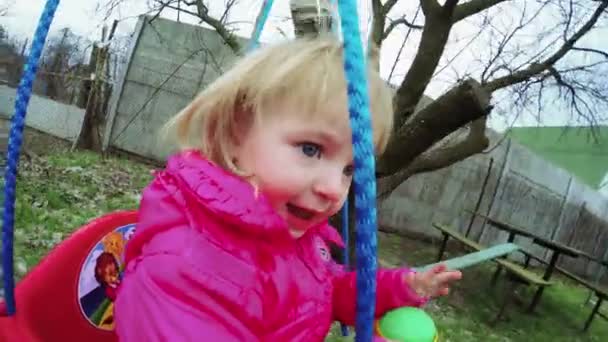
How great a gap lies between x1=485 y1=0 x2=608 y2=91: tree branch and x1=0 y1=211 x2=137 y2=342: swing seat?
149 inches

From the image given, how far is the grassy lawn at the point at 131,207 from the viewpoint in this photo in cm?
393

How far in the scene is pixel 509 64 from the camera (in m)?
5.27

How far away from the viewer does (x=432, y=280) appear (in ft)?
3.79

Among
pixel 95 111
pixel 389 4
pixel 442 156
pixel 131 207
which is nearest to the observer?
pixel 442 156

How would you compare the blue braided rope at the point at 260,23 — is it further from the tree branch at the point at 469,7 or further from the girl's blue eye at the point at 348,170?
the tree branch at the point at 469,7

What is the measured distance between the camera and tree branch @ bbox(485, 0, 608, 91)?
180 inches

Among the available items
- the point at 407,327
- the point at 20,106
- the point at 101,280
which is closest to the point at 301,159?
the point at 407,327

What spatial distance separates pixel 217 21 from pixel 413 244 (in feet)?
14.8

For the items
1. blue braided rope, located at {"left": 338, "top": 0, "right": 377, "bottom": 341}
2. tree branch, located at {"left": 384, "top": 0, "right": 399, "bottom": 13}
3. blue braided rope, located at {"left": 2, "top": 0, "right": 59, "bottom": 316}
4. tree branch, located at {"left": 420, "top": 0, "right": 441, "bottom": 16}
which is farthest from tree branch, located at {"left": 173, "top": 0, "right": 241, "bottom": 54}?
blue braided rope, located at {"left": 338, "top": 0, "right": 377, "bottom": 341}

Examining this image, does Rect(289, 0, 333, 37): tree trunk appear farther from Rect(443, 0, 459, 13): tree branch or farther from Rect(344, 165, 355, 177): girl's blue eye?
Rect(443, 0, 459, 13): tree branch

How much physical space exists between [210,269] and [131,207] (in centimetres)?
444

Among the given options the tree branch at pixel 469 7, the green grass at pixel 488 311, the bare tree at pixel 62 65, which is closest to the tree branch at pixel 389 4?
the tree branch at pixel 469 7

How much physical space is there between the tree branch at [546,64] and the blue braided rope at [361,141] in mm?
4051

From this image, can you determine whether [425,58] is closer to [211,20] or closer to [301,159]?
[211,20]
